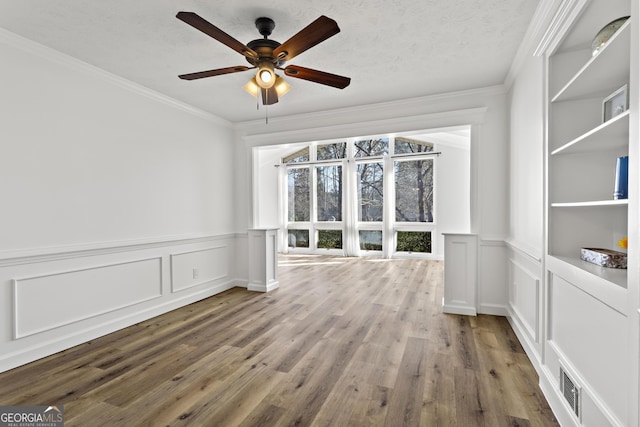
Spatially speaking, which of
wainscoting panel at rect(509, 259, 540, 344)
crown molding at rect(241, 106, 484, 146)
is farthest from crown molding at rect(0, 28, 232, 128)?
wainscoting panel at rect(509, 259, 540, 344)

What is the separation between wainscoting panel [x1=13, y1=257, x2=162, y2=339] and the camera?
8.21 ft

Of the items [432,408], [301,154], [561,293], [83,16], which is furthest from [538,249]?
[301,154]

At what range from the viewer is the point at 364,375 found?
7.38 ft

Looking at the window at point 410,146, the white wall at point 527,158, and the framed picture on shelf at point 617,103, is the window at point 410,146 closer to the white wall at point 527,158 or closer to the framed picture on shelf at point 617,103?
the white wall at point 527,158

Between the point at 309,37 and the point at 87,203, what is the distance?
2.56m

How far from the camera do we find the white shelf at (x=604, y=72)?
1333 millimetres

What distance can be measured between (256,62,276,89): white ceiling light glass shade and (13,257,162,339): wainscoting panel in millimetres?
2405

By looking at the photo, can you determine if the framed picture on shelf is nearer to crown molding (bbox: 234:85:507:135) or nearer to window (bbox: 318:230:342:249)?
crown molding (bbox: 234:85:507:135)

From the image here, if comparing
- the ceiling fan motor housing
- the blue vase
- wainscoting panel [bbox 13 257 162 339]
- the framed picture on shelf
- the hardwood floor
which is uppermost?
the ceiling fan motor housing

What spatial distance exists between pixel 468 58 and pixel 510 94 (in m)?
0.87

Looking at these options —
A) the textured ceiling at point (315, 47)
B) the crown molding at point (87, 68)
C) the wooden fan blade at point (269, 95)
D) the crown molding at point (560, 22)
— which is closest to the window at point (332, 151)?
the crown molding at point (87, 68)

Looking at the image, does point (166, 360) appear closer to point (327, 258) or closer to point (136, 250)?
point (136, 250)

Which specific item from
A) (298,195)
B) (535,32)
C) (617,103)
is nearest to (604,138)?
(617,103)

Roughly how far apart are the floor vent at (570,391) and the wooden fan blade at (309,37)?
7.78 ft
